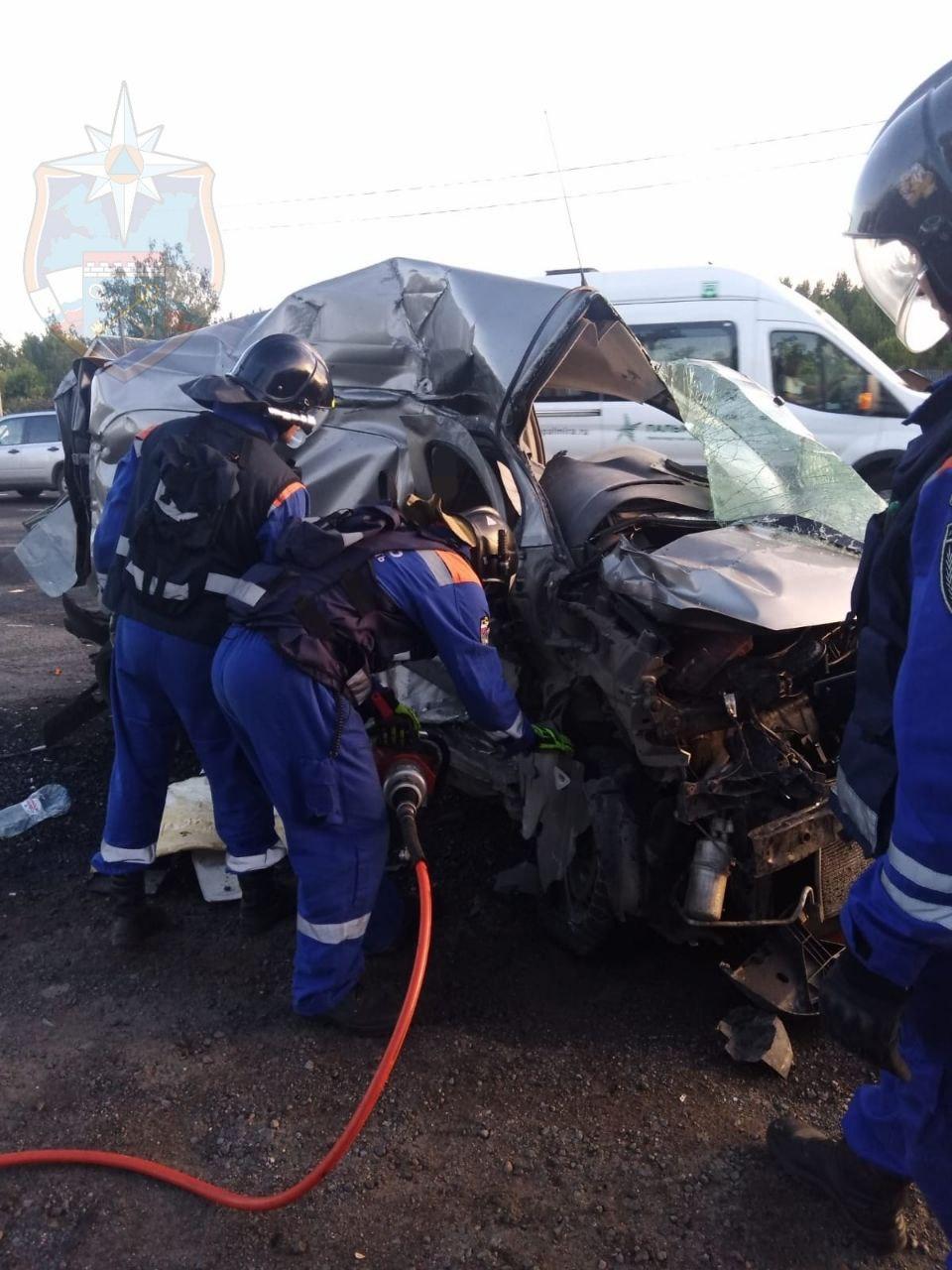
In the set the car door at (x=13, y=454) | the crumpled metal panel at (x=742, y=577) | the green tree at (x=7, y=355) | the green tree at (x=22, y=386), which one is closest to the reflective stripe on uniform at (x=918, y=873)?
the crumpled metal panel at (x=742, y=577)

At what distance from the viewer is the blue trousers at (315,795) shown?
2.61 m

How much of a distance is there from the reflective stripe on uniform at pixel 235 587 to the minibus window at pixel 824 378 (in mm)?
6050

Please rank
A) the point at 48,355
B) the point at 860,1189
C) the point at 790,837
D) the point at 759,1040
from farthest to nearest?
1. the point at 48,355
2. the point at 759,1040
3. the point at 790,837
4. the point at 860,1189

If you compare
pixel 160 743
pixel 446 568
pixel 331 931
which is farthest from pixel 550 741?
pixel 160 743

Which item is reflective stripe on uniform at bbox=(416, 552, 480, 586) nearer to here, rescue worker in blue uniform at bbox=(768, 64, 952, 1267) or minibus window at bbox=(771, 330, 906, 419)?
rescue worker in blue uniform at bbox=(768, 64, 952, 1267)

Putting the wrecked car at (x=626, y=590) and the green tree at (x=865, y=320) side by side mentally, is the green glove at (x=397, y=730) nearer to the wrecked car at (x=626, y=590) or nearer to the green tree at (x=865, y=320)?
the wrecked car at (x=626, y=590)

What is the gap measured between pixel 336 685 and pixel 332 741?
0.15m

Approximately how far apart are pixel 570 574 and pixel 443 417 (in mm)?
1177

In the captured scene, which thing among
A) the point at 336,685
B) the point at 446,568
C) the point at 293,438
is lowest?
the point at 336,685

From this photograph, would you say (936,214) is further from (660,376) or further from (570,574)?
(660,376)

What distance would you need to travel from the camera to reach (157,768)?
10.9 ft

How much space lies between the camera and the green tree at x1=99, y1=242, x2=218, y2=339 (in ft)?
71.0

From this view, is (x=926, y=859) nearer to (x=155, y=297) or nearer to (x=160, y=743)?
(x=160, y=743)

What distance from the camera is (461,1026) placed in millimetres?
2805
